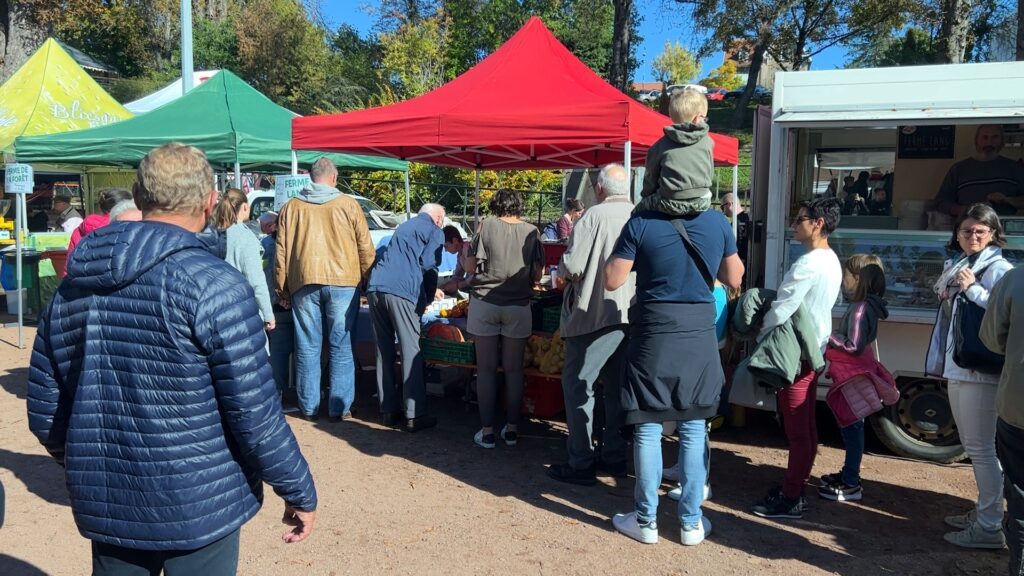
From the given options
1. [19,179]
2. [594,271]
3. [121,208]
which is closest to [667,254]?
[594,271]

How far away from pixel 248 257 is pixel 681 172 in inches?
126

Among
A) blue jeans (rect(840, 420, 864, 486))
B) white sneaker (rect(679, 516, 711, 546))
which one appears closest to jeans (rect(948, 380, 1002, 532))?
blue jeans (rect(840, 420, 864, 486))

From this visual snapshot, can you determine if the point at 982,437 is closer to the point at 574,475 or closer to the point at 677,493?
the point at 677,493

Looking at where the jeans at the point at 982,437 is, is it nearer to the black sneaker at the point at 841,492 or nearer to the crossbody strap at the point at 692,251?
the black sneaker at the point at 841,492

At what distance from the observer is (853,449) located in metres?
4.31

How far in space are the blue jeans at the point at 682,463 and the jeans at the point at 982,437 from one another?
1.20 metres

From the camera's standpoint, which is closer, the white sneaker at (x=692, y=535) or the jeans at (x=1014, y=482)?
the jeans at (x=1014, y=482)

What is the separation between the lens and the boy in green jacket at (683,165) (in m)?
3.51

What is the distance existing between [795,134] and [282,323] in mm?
4029

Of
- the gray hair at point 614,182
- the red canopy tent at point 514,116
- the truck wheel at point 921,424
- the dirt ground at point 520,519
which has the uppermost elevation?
the red canopy tent at point 514,116

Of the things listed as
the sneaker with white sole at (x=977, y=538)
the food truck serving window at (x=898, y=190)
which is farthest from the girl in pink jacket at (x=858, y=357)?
the food truck serving window at (x=898, y=190)

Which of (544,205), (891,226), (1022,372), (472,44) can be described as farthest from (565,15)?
(1022,372)

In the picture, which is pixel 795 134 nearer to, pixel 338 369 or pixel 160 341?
pixel 338 369

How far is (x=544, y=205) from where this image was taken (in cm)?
2017
